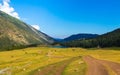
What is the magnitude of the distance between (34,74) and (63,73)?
656 centimetres

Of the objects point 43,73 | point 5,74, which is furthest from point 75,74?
point 5,74

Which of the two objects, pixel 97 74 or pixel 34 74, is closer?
pixel 97 74

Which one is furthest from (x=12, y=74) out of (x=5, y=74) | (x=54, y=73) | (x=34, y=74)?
(x=54, y=73)

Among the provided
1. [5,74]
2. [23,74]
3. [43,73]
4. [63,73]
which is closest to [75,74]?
[63,73]

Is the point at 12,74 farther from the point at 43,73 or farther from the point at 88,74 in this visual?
the point at 88,74

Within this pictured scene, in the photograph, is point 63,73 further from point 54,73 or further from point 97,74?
point 97,74

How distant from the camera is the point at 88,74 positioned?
5234 centimetres

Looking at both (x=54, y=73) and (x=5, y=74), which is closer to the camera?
(x=54, y=73)

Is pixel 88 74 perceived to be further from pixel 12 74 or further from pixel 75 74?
pixel 12 74

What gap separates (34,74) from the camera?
58.4m

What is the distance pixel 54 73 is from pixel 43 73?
3061 millimetres

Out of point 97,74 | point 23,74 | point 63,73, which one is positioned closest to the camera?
point 97,74

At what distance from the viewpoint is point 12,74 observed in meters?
64.2

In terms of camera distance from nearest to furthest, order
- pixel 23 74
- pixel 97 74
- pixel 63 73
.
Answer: pixel 97 74
pixel 63 73
pixel 23 74
